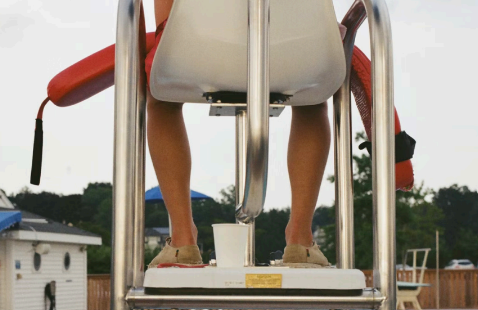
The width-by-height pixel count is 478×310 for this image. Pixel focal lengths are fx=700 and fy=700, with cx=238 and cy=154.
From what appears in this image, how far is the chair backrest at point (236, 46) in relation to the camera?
0.91 metres

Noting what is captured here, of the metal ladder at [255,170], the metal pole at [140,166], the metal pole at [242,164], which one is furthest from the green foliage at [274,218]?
the metal ladder at [255,170]

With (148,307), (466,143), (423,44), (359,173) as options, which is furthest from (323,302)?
(466,143)

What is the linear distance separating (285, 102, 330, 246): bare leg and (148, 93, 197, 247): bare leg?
176 mm

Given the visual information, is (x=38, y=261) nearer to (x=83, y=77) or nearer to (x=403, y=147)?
(x=83, y=77)

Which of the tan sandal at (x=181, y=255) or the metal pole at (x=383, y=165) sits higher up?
the metal pole at (x=383, y=165)

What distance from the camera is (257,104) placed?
0.78 meters

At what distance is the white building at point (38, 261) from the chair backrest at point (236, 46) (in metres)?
14.7

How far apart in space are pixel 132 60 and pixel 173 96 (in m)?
0.20

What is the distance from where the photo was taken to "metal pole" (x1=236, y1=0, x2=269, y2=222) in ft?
2.56

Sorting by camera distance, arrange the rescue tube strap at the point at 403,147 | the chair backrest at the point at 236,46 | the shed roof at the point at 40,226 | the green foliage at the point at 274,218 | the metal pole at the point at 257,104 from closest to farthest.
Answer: the metal pole at the point at 257,104
the chair backrest at the point at 236,46
the rescue tube strap at the point at 403,147
the shed roof at the point at 40,226
the green foliage at the point at 274,218

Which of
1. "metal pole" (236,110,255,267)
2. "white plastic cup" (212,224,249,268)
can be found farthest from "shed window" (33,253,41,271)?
"white plastic cup" (212,224,249,268)

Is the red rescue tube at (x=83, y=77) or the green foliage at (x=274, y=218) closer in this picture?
the red rescue tube at (x=83, y=77)

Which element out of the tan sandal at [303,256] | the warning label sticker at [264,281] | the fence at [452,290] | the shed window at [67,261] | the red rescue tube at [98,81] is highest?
the red rescue tube at [98,81]

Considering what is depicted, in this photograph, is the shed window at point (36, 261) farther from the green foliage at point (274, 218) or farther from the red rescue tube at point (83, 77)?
the red rescue tube at point (83, 77)
